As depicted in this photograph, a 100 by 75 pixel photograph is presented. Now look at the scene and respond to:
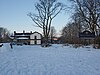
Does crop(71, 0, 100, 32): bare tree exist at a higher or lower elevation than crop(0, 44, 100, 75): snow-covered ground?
higher

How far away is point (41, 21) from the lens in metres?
53.3

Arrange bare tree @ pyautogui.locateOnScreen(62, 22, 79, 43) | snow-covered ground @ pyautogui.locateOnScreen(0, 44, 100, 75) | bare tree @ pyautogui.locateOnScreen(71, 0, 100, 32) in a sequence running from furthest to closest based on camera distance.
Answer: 1. bare tree @ pyautogui.locateOnScreen(62, 22, 79, 43)
2. bare tree @ pyautogui.locateOnScreen(71, 0, 100, 32)
3. snow-covered ground @ pyautogui.locateOnScreen(0, 44, 100, 75)

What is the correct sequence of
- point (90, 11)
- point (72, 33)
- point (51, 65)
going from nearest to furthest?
point (51, 65) < point (90, 11) < point (72, 33)

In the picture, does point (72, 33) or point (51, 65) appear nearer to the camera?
point (51, 65)

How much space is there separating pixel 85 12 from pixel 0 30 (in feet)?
317

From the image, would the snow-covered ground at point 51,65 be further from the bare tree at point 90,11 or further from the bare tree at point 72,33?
the bare tree at point 72,33

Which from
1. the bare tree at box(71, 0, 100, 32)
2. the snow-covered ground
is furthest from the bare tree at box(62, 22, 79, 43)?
the snow-covered ground

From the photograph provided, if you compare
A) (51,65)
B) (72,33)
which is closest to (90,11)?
(51,65)

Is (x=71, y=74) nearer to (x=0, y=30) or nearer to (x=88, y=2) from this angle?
(x=88, y=2)

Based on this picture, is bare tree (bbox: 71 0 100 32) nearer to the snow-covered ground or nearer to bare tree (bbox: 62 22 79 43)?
bare tree (bbox: 62 22 79 43)

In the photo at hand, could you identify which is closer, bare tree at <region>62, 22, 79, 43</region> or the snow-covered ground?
the snow-covered ground

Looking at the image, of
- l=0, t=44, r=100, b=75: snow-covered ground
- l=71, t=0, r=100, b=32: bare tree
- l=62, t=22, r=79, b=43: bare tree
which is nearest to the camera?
l=0, t=44, r=100, b=75: snow-covered ground

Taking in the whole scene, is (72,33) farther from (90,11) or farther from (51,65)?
(51,65)

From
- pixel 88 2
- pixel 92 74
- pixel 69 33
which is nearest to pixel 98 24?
pixel 88 2
